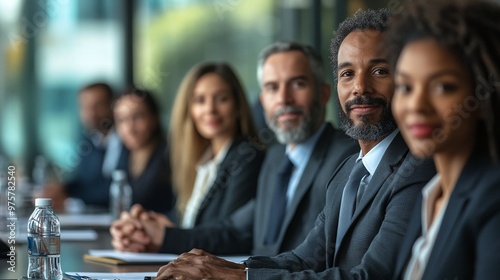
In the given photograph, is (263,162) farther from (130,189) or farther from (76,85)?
(76,85)

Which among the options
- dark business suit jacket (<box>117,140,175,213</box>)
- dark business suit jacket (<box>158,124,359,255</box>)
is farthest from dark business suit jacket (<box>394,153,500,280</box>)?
dark business suit jacket (<box>117,140,175,213</box>)

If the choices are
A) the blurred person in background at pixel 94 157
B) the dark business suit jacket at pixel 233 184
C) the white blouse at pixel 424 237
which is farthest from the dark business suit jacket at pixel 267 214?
the blurred person in background at pixel 94 157

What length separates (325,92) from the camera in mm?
3646

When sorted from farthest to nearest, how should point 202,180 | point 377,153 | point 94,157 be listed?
point 94,157
point 202,180
point 377,153

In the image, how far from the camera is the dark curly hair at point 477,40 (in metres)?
1.67

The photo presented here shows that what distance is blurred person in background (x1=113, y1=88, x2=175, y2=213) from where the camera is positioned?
224 inches

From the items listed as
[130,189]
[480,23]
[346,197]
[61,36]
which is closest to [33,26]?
[61,36]

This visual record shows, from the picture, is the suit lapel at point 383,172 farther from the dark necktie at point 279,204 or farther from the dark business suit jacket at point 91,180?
the dark business suit jacket at point 91,180

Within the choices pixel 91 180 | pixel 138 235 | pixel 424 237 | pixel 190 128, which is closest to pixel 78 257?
pixel 138 235

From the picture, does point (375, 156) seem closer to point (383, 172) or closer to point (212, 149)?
point (383, 172)

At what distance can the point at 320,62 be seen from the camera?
364 cm

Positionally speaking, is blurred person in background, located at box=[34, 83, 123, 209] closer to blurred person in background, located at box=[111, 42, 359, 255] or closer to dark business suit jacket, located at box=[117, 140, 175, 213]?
dark business suit jacket, located at box=[117, 140, 175, 213]

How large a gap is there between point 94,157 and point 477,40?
5.71 m

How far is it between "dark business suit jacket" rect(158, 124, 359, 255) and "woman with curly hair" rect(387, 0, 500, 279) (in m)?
1.24
